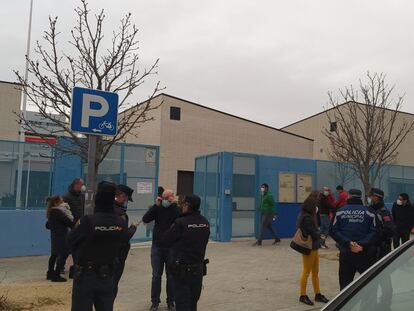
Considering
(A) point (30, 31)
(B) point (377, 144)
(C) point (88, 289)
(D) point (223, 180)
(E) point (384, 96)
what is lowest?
(C) point (88, 289)

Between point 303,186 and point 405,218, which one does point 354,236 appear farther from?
point 303,186

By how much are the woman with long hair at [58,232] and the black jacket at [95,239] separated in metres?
4.58

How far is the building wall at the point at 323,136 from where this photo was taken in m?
36.5

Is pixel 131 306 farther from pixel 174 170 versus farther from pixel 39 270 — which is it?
pixel 174 170

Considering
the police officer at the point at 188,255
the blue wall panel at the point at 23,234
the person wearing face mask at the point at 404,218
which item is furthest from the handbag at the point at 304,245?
the blue wall panel at the point at 23,234

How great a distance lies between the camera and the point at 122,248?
512cm

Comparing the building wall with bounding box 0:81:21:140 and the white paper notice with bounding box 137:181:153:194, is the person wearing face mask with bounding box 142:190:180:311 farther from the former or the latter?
the building wall with bounding box 0:81:21:140

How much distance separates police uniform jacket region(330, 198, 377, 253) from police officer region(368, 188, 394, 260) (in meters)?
0.15

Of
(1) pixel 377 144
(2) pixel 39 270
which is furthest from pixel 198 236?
(1) pixel 377 144

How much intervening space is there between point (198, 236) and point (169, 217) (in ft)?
4.73

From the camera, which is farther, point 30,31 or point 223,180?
point 30,31

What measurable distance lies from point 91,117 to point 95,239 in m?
1.96

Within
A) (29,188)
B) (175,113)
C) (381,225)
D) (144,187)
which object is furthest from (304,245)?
(175,113)

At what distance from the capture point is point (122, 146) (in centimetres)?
1384
